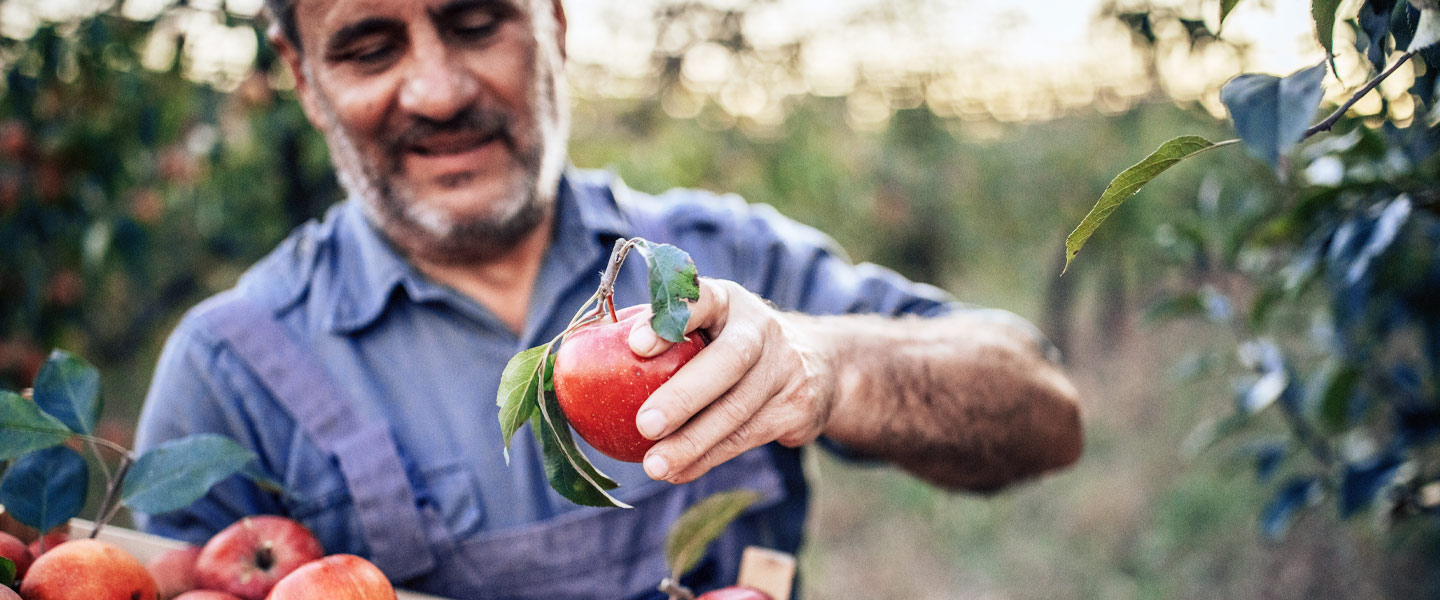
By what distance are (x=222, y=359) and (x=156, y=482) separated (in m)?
0.49

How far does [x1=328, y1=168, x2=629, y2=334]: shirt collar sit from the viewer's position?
1.48 metres

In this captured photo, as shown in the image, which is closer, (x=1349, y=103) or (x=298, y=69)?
(x=1349, y=103)

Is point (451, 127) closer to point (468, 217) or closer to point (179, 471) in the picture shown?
point (468, 217)

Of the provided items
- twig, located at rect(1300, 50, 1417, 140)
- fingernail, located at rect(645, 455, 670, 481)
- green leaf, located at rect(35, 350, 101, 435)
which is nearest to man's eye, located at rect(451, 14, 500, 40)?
green leaf, located at rect(35, 350, 101, 435)

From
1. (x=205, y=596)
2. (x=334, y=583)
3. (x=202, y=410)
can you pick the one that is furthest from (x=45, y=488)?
(x=202, y=410)

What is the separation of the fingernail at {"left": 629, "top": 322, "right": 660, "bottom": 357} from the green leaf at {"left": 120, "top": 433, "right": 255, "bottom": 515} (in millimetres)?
518

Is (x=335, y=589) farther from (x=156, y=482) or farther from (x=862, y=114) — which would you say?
(x=862, y=114)

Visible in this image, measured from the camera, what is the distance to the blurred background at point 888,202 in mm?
2439

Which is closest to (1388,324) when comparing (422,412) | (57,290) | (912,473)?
(912,473)

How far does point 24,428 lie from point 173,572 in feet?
0.65

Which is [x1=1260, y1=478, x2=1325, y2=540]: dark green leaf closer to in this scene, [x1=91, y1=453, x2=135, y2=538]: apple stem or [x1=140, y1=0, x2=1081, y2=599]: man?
[x1=140, y1=0, x2=1081, y2=599]: man

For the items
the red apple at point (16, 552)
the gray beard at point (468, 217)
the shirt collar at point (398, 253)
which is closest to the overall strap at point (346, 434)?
the shirt collar at point (398, 253)

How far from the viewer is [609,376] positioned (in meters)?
0.71

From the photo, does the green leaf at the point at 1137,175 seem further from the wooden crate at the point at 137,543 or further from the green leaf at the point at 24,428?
the green leaf at the point at 24,428
